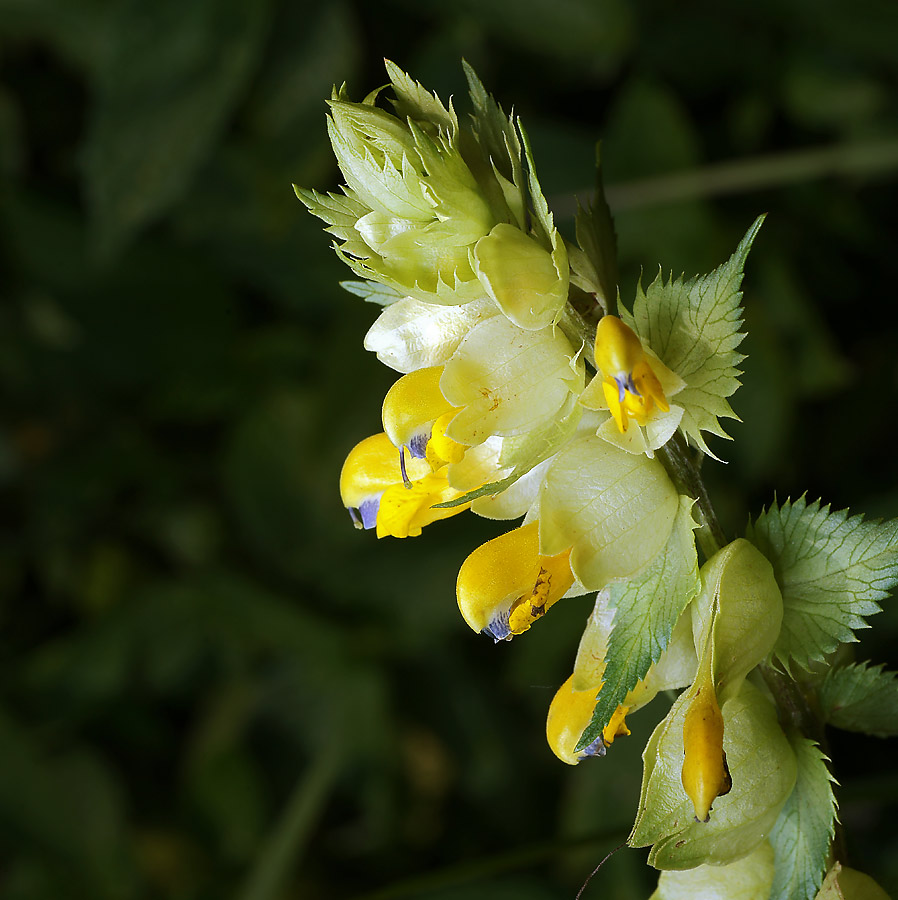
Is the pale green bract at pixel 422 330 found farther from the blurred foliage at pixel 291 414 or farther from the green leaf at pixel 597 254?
the blurred foliage at pixel 291 414

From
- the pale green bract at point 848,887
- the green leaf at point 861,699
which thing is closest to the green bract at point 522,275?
the green leaf at point 861,699

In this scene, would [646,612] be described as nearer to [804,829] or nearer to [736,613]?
[736,613]

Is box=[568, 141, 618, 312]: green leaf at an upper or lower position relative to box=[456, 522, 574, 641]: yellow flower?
upper

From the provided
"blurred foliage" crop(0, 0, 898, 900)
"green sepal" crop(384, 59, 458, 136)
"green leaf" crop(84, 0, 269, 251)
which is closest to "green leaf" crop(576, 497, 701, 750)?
"green sepal" crop(384, 59, 458, 136)

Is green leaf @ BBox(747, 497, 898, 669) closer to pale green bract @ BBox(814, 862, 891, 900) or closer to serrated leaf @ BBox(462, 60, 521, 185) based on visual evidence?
pale green bract @ BBox(814, 862, 891, 900)

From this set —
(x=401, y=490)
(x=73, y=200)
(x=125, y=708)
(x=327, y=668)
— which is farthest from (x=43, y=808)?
(x=401, y=490)

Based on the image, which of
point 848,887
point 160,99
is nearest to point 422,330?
point 848,887

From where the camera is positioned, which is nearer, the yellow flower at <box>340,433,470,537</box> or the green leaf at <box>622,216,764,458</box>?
the green leaf at <box>622,216,764,458</box>
